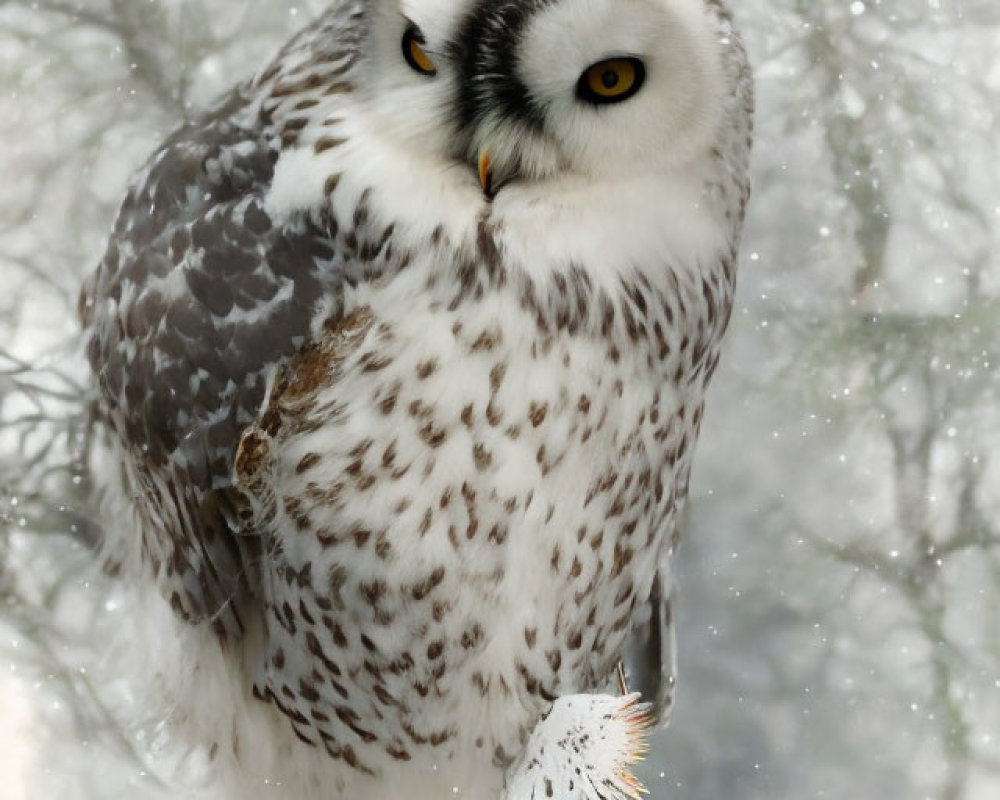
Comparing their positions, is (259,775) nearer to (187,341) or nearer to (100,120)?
(187,341)

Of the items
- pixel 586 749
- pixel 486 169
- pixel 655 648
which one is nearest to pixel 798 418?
pixel 655 648

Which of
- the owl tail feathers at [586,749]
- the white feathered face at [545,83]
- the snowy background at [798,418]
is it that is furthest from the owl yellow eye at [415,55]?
the snowy background at [798,418]

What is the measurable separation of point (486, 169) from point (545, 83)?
0.05m

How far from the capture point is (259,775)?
83 centimetres

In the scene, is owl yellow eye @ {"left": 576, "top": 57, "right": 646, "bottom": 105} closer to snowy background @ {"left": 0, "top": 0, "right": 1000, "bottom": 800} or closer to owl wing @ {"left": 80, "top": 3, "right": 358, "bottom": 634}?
owl wing @ {"left": 80, "top": 3, "right": 358, "bottom": 634}

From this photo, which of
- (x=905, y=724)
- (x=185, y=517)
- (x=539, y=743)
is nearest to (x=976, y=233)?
(x=905, y=724)

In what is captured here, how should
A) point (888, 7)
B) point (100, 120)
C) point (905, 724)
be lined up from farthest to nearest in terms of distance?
point (905, 724)
point (888, 7)
point (100, 120)

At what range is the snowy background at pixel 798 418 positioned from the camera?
1.19m

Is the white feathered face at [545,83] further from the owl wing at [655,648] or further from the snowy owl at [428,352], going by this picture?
the owl wing at [655,648]

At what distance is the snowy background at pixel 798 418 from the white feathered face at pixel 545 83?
0.55 meters

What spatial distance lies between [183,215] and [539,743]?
38 cm

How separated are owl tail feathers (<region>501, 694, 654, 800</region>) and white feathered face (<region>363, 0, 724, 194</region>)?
1.04 ft

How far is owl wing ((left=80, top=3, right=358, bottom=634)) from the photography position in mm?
689

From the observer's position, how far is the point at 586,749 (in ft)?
2.49
